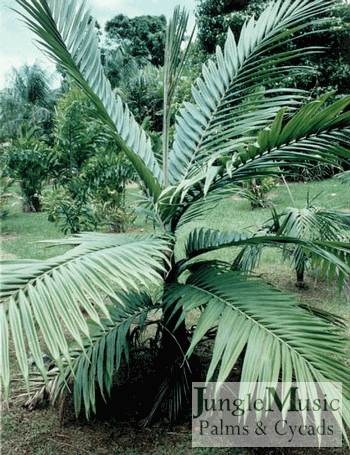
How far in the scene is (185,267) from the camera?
6.81 ft

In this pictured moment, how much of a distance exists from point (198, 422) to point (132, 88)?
8.90 m

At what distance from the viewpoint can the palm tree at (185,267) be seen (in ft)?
3.98

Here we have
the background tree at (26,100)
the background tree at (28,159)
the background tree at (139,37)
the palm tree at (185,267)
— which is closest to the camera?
the palm tree at (185,267)

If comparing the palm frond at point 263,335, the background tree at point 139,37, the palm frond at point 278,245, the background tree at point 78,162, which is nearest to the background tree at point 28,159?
the background tree at point 78,162

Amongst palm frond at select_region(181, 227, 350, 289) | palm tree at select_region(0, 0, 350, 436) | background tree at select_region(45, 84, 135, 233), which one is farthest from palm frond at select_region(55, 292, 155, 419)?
background tree at select_region(45, 84, 135, 233)

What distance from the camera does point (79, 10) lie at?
204cm

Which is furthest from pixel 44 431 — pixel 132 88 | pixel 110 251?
pixel 132 88

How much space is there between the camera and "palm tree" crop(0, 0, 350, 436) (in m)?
1.21

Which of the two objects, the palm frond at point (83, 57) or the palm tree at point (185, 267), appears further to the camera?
the palm frond at point (83, 57)

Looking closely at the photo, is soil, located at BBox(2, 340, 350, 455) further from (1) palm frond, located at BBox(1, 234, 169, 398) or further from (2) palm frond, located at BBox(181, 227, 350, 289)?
(1) palm frond, located at BBox(1, 234, 169, 398)

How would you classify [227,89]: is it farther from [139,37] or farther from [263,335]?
[139,37]

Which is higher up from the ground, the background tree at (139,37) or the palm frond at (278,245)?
the background tree at (139,37)

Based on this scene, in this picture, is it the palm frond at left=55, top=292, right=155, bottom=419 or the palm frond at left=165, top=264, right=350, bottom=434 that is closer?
the palm frond at left=165, top=264, right=350, bottom=434

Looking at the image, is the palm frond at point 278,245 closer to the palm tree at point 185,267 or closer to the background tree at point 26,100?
the palm tree at point 185,267
